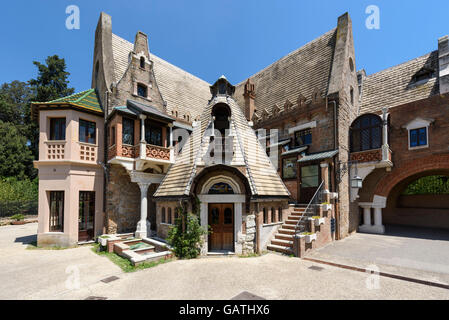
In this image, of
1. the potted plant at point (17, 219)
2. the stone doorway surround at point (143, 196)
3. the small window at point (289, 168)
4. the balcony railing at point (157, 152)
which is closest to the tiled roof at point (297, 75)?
the small window at point (289, 168)

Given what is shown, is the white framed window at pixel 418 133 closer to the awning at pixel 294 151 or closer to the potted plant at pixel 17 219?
the awning at pixel 294 151

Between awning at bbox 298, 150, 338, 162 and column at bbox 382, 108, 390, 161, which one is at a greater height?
column at bbox 382, 108, 390, 161

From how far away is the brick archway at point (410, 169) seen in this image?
514 inches

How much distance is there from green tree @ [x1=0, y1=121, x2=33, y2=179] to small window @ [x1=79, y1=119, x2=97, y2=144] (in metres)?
25.7

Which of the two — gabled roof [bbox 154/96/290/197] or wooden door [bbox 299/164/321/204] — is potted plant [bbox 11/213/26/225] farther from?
wooden door [bbox 299/164/321/204]

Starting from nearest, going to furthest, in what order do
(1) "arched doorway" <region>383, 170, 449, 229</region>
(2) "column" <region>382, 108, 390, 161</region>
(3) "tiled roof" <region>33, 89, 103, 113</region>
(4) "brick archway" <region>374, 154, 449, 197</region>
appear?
(3) "tiled roof" <region>33, 89, 103, 113</region> → (4) "brick archway" <region>374, 154, 449, 197</region> → (2) "column" <region>382, 108, 390, 161</region> → (1) "arched doorway" <region>383, 170, 449, 229</region>

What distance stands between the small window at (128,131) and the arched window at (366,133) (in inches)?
573

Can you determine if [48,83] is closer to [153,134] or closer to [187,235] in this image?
[153,134]

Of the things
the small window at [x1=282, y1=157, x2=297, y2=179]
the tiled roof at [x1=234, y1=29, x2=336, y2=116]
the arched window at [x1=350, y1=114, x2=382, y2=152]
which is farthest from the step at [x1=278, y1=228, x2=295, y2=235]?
the tiled roof at [x1=234, y1=29, x2=336, y2=116]

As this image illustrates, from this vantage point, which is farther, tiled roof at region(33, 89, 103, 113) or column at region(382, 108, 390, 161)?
column at region(382, 108, 390, 161)

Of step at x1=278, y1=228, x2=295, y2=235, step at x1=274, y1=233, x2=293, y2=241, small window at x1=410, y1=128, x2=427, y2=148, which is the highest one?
small window at x1=410, y1=128, x2=427, y2=148

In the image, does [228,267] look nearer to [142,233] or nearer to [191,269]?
[191,269]

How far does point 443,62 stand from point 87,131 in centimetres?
2336

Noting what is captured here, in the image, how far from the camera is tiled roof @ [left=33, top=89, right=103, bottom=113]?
1267 centimetres
